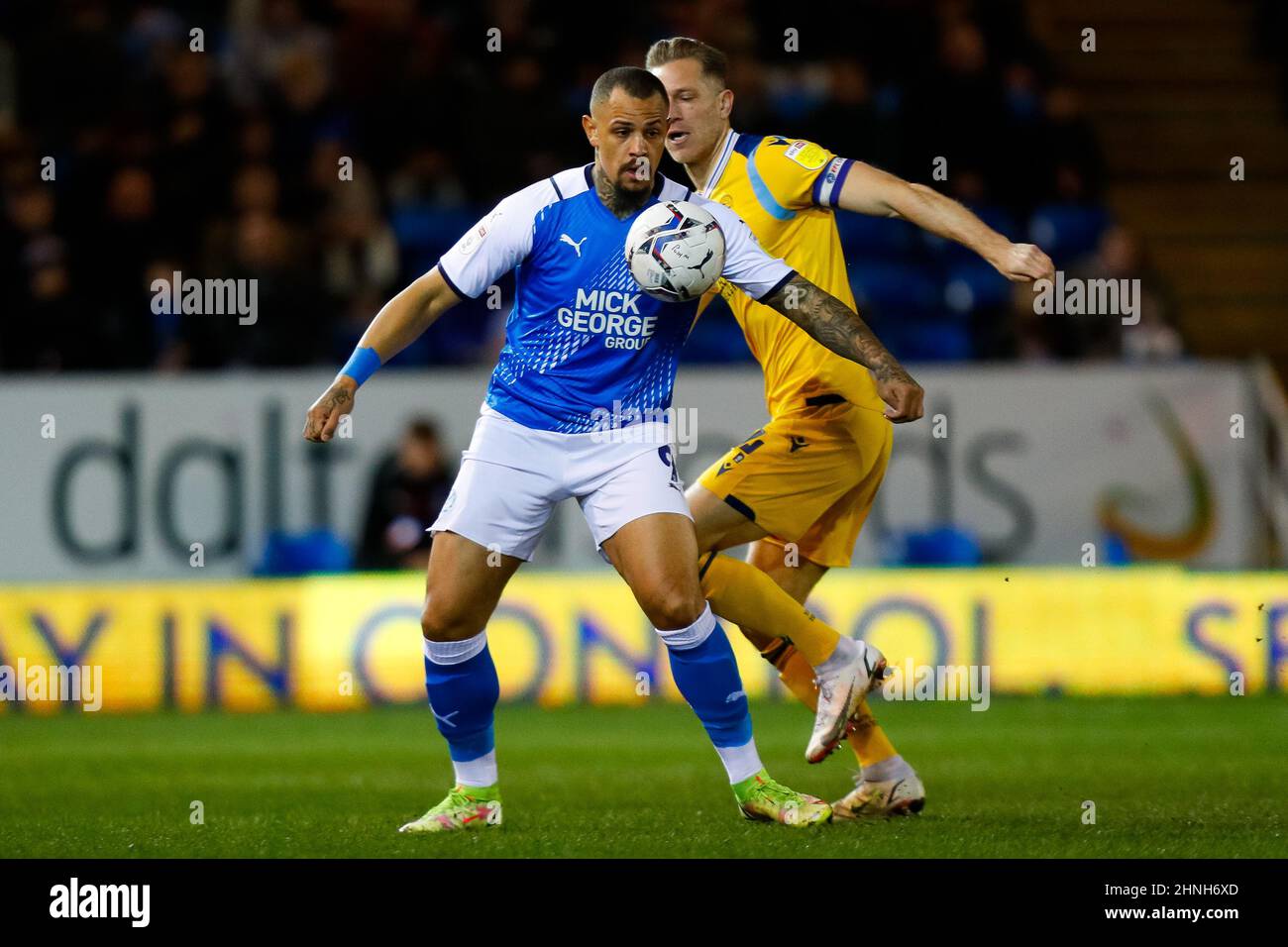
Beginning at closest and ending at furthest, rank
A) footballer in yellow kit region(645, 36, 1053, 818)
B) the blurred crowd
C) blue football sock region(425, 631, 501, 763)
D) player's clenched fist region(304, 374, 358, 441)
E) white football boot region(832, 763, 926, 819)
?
player's clenched fist region(304, 374, 358, 441)
blue football sock region(425, 631, 501, 763)
footballer in yellow kit region(645, 36, 1053, 818)
white football boot region(832, 763, 926, 819)
the blurred crowd

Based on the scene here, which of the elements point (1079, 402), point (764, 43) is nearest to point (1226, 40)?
point (764, 43)

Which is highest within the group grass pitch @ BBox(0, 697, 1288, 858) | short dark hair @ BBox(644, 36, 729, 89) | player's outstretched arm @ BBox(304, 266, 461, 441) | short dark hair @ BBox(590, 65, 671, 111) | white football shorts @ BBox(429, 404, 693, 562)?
short dark hair @ BBox(644, 36, 729, 89)

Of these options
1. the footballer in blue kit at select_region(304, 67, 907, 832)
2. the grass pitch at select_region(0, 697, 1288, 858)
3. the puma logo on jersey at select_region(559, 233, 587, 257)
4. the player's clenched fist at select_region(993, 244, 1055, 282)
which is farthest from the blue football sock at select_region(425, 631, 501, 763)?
the player's clenched fist at select_region(993, 244, 1055, 282)

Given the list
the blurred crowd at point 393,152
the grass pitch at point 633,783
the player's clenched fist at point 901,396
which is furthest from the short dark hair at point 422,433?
the player's clenched fist at point 901,396

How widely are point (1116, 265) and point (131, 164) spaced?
23.5 ft

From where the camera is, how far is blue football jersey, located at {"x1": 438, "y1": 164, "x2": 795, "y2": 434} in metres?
6.63

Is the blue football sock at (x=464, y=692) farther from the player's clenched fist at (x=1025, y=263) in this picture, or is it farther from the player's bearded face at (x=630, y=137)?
the player's clenched fist at (x=1025, y=263)

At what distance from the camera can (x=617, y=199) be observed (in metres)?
6.67

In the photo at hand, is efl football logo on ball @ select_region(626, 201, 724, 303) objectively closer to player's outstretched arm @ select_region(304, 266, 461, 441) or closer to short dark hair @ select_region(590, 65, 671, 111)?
short dark hair @ select_region(590, 65, 671, 111)

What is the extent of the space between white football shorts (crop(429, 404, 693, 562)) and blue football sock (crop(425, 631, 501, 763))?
40cm

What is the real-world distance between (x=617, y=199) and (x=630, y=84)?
1.34 feet

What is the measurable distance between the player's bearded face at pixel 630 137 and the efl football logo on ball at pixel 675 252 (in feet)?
0.44

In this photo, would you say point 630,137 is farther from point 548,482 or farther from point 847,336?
point 548,482
